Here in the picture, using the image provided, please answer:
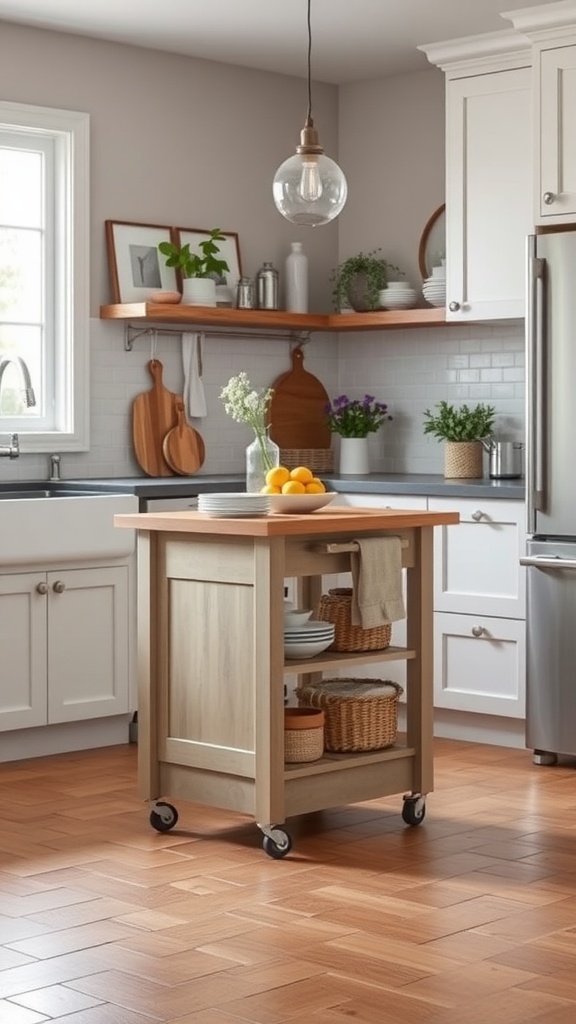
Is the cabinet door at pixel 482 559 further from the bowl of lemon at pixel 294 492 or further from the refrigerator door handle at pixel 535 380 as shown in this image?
the bowl of lemon at pixel 294 492

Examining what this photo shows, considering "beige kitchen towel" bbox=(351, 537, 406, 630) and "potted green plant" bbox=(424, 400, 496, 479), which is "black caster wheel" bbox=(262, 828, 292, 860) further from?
"potted green plant" bbox=(424, 400, 496, 479)

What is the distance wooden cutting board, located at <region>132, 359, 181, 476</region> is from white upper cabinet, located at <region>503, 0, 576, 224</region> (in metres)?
1.76

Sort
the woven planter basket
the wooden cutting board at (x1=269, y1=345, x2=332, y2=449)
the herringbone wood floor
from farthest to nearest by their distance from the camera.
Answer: the wooden cutting board at (x1=269, y1=345, x2=332, y2=449) → the woven planter basket → the herringbone wood floor

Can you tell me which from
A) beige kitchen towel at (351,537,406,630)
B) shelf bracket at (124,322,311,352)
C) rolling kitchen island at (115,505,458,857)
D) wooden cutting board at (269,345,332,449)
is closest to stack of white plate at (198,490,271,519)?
rolling kitchen island at (115,505,458,857)

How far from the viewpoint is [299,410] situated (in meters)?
6.95

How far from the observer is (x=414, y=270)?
673 cm

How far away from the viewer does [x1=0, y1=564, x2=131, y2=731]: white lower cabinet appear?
5.28 m

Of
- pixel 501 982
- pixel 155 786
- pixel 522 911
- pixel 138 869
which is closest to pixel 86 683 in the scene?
pixel 155 786

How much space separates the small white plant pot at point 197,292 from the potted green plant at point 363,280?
2.42ft

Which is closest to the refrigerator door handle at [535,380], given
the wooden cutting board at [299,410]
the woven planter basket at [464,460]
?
the woven planter basket at [464,460]

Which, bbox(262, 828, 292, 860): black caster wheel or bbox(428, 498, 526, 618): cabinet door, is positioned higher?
bbox(428, 498, 526, 618): cabinet door

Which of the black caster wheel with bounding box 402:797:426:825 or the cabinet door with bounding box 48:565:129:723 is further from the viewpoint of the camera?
the cabinet door with bounding box 48:565:129:723

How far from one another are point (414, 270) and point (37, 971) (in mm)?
4197

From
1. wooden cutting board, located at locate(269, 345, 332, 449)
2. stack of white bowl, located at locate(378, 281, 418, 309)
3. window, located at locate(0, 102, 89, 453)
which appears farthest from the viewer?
wooden cutting board, located at locate(269, 345, 332, 449)
